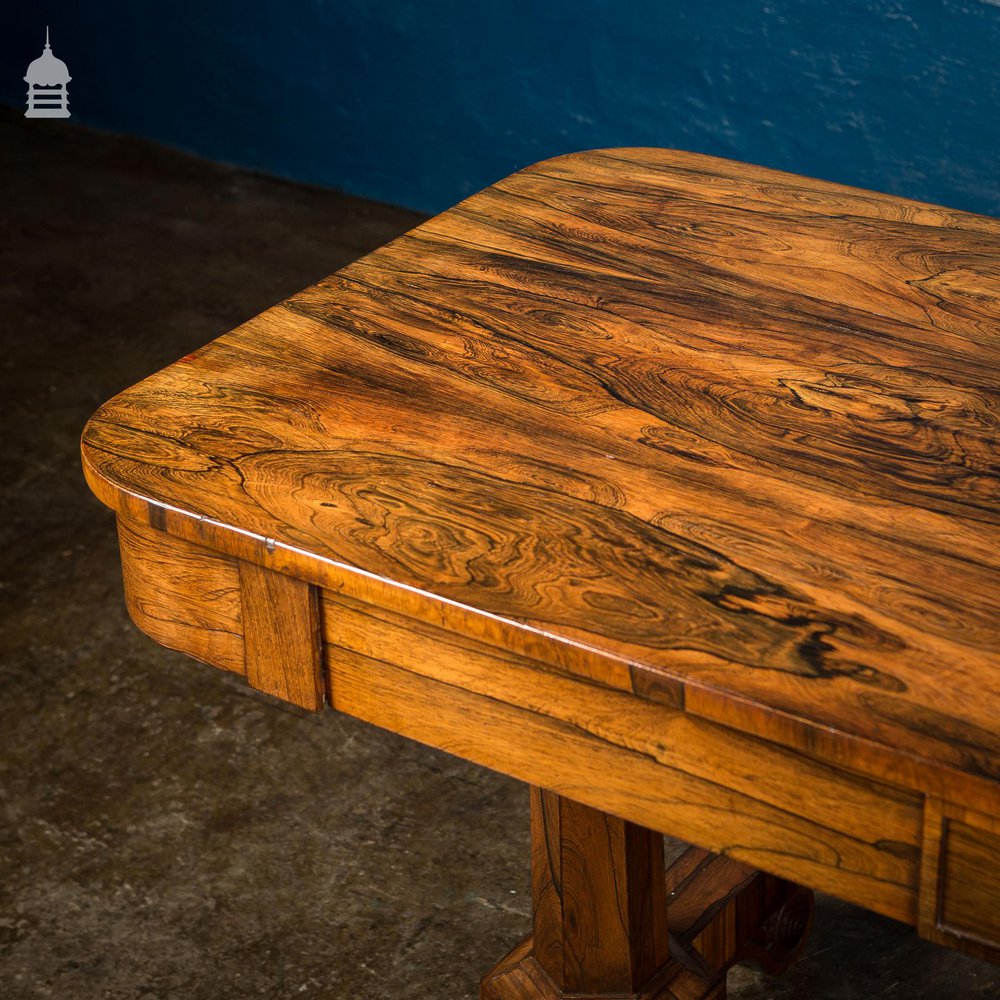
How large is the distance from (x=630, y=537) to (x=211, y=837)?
3.67 feet

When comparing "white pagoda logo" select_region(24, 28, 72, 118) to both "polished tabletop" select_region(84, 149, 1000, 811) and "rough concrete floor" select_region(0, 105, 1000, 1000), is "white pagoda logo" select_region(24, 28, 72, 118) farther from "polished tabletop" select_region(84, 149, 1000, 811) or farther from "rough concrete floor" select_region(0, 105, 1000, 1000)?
"polished tabletop" select_region(84, 149, 1000, 811)

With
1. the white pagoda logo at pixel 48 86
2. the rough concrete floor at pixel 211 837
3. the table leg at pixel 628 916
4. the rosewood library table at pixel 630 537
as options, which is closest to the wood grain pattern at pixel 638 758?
the rosewood library table at pixel 630 537

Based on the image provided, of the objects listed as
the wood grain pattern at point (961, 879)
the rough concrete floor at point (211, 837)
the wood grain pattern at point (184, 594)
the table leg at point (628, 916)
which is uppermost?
the wood grain pattern at point (184, 594)

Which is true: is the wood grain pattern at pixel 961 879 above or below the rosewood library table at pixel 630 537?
below

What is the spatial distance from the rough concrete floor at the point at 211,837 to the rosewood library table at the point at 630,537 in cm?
32

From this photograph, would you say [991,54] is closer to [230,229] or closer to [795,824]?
[230,229]

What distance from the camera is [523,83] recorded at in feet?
11.3

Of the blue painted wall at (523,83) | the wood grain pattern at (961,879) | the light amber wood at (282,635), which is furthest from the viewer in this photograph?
the blue painted wall at (523,83)

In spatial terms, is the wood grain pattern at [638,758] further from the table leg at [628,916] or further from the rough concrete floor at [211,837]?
the rough concrete floor at [211,837]

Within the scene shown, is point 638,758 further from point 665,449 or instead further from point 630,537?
point 665,449

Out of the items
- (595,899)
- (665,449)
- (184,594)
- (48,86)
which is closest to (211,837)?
(595,899)

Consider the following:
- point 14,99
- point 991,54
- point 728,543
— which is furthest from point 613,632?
point 14,99

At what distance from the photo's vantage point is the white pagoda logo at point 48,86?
14.0 ft

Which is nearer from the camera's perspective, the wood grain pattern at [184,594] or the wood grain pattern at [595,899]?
the wood grain pattern at [184,594]
